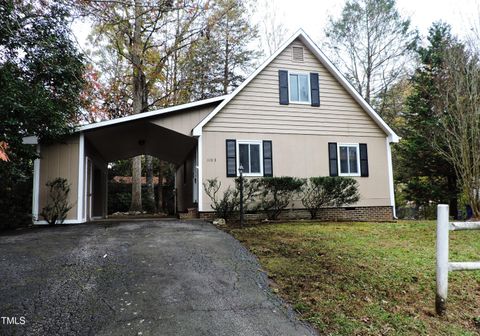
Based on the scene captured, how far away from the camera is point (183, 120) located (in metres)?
11.0

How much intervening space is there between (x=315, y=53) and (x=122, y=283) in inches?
416

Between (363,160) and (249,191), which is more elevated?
(363,160)

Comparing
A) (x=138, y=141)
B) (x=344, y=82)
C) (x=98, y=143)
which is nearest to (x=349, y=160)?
(x=344, y=82)

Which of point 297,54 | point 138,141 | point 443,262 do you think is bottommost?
point 443,262

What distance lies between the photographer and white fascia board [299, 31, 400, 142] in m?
11.9

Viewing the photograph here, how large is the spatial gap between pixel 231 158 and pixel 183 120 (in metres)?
2.02

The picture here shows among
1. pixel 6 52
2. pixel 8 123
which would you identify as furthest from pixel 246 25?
pixel 8 123

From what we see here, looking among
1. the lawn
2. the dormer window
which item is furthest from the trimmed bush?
the dormer window

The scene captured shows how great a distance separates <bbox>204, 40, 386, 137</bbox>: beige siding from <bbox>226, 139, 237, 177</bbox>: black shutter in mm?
495

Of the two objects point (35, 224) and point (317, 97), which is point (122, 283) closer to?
point (35, 224)

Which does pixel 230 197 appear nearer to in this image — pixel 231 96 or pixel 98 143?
pixel 231 96

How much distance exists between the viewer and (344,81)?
1210 centimetres

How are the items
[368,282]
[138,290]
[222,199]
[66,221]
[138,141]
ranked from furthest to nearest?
1. [138,141]
2. [222,199]
3. [66,221]
4. [368,282]
5. [138,290]

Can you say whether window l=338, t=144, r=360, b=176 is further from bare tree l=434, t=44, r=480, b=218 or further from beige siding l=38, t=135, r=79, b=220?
beige siding l=38, t=135, r=79, b=220
